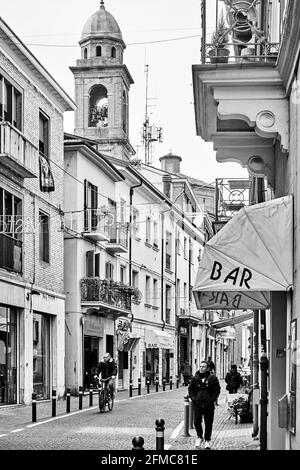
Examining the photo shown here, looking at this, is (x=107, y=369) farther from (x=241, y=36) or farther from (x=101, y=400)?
(x=241, y=36)

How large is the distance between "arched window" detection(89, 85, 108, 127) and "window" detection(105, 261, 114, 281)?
16149mm

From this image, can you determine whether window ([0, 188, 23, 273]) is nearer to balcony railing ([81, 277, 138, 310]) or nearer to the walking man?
balcony railing ([81, 277, 138, 310])

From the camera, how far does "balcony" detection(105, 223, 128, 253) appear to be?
38.6 m

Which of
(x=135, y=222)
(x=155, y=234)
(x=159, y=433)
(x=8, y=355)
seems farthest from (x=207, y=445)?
(x=155, y=234)

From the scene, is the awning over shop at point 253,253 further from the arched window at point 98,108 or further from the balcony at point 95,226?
the arched window at point 98,108

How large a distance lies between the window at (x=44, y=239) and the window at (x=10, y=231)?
276cm

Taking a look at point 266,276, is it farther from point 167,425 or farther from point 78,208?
point 78,208

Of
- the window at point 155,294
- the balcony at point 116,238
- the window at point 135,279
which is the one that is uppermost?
the balcony at point 116,238

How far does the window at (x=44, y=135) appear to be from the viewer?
100 ft

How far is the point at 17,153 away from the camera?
26344 millimetres

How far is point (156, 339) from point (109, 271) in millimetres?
8862

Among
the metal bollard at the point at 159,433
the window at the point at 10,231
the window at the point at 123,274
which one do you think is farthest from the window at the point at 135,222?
the metal bollard at the point at 159,433

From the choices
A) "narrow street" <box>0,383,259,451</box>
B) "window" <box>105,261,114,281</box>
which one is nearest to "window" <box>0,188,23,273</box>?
"narrow street" <box>0,383,259,451</box>

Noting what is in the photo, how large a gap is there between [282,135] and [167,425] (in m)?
12.6
